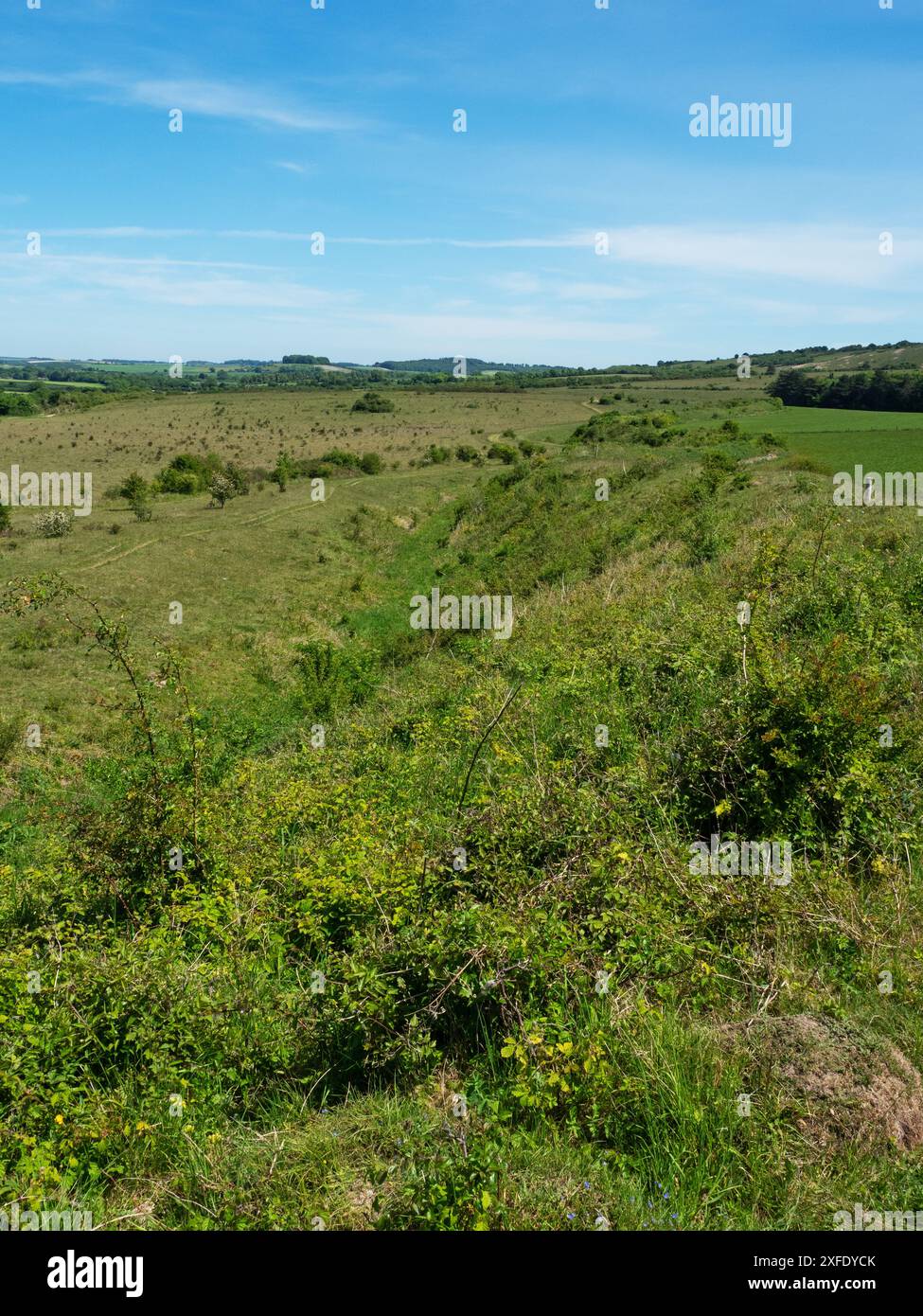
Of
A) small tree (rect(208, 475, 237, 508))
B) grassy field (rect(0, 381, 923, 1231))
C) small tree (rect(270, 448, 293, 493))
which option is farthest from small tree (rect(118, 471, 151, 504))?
grassy field (rect(0, 381, 923, 1231))

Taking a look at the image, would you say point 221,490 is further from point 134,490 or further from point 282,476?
point 282,476

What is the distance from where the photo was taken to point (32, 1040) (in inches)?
180

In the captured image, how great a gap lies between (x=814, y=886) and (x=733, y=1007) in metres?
1.20

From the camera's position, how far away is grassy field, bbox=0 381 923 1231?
3.70 meters

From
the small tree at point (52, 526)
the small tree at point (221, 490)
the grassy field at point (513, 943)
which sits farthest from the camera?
the small tree at point (221, 490)

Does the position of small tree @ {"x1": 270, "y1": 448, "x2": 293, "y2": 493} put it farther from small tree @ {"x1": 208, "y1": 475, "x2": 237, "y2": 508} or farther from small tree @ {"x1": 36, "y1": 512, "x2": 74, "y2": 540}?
small tree @ {"x1": 36, "y1": 512, "x2": 74, "y2": 540}

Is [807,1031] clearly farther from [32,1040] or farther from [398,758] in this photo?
[398,758]

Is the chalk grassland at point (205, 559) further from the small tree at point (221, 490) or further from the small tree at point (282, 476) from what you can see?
the small tree at point (221, 490)

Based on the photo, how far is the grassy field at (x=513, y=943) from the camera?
370 cm

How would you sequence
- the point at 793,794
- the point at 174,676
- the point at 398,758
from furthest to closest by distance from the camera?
the point at 398,758 → the point at 174,676 → the point at 793,794

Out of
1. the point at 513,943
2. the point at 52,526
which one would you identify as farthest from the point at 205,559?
the point at 513,943

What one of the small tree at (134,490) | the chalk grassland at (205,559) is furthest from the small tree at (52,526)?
the small tree at (134,490)

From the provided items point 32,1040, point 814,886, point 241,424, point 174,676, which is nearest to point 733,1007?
point 814,886

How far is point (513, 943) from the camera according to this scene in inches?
178
